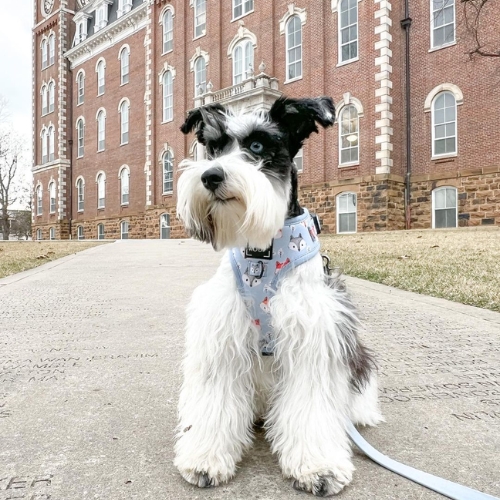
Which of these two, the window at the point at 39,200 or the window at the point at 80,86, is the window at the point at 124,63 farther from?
the window at the point at 39,200

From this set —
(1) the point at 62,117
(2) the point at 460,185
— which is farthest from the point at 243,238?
(1) the point at 62,117

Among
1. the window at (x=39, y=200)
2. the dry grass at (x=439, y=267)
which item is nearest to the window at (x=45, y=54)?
the window at (x=39, y=200)

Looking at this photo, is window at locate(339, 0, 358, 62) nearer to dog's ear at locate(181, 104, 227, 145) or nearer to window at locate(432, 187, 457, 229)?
window at locate(432, 187, 457, 229)

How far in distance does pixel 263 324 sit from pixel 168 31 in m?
29.9

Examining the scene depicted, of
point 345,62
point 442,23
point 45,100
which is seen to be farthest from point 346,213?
point 45,100

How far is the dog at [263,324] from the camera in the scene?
1.79 metres

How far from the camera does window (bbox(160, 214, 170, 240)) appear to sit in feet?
89.6

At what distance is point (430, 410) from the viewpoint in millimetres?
2250

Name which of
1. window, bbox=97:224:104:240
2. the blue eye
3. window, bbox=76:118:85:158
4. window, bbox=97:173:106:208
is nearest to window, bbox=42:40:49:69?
window, bbox=76:118:85:158

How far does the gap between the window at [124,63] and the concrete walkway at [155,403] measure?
30.4 metres

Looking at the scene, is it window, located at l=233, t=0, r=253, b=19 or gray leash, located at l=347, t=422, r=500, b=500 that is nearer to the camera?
gray leash, located at l=347, t=422, r=500, b=500

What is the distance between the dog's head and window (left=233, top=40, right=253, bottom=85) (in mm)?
22576

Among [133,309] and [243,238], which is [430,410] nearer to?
[243,238]

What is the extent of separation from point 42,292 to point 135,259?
477 cm
